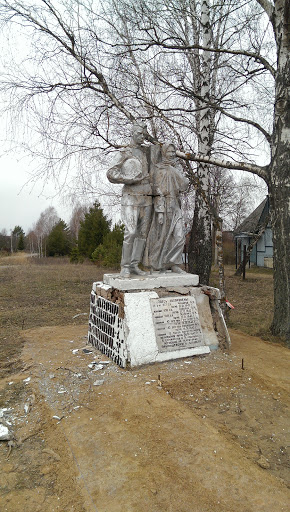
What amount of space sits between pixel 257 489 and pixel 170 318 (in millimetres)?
2344

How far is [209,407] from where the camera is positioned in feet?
10.1

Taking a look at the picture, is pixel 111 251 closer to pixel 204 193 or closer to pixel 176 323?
pixel 204 193

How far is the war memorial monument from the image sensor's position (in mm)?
4098

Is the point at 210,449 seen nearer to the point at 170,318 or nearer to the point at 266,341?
the point at 170,318

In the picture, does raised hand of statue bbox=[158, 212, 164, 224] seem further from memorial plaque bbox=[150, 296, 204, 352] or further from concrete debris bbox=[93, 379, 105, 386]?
concrete debris bbox=[93, 379, 105, 386]

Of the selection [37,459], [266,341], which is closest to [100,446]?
[37,459]

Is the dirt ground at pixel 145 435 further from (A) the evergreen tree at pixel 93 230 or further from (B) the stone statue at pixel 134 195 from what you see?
(A) the evergreen tree at pixel 93 230

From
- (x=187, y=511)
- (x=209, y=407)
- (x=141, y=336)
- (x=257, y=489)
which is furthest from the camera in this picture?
(x=141, y=336)

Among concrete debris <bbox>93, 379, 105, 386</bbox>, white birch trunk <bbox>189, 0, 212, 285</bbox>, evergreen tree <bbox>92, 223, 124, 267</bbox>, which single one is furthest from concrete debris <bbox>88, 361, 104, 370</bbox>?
evergreen tree <bbox>92, 223, 124, 267</bbox>

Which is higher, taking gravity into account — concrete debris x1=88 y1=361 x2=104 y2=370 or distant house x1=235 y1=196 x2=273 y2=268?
distant house x1=235 y1=196 x2=273 y2=268

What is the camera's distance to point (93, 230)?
19953 millimetres

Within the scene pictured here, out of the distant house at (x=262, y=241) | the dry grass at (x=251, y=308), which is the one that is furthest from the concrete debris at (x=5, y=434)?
the distant house at (x=262, y=241)

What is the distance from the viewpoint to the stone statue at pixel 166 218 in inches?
190

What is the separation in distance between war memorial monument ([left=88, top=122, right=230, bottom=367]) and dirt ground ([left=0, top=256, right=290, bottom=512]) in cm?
23
